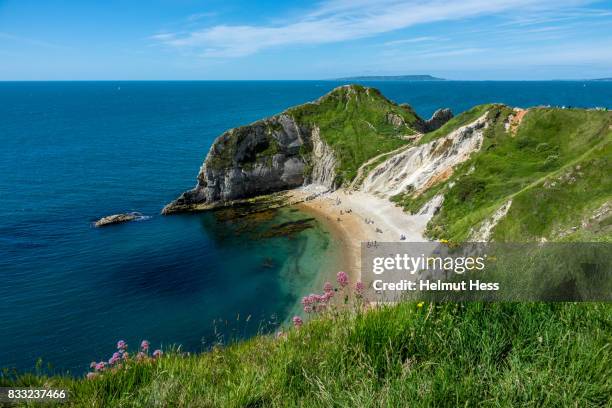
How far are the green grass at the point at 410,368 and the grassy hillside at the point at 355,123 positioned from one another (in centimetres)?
7753

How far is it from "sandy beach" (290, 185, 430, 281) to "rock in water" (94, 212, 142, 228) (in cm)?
3103

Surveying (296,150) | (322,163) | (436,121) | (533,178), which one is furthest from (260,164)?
(436,121)

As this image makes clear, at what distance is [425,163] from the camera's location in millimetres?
75125

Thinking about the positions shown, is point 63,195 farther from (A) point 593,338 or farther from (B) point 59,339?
(A) point 593,338

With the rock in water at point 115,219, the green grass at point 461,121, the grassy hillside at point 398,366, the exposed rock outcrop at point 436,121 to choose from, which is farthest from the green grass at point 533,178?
the rock in water at point 115,219

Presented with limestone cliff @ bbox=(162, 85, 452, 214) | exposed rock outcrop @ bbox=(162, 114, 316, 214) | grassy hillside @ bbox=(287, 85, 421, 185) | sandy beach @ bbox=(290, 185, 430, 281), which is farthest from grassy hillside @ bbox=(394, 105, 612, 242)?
exposed rock outcrop @ bbox=(162, 114, 316, 214)

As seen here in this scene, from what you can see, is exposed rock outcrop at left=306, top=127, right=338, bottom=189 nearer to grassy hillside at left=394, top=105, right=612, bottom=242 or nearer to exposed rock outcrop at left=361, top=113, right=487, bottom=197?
exposed rock outcrop at left=361, top=113, right=487, bottom=197

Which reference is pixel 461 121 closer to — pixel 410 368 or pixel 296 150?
pixel 296 150

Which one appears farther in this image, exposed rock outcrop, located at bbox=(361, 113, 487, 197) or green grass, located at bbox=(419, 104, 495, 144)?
green grass, located at bbox=(419, 104, 495, 144)

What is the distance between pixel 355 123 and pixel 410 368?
97825mm

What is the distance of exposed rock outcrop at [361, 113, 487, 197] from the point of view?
69062 millimetres

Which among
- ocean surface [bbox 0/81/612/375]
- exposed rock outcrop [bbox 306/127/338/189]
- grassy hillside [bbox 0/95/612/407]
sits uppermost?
grassy hillside [bbox 0/95/612/407]

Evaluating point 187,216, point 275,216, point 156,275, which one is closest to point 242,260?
point 156,275

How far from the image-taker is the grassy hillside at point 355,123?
292 feet
